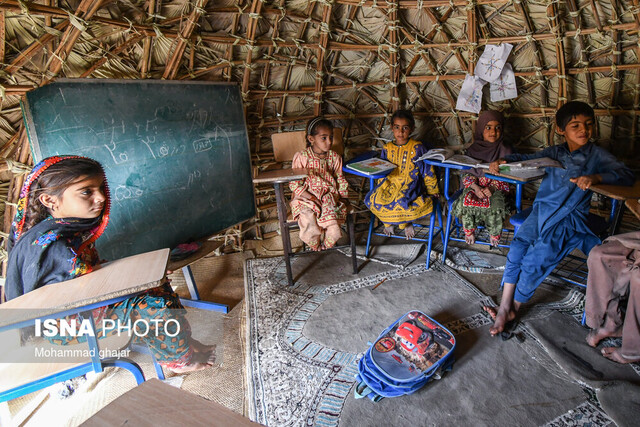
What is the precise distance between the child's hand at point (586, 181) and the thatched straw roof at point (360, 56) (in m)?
1.62

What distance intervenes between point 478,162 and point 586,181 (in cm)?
86

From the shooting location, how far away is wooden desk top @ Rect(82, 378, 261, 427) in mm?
1000

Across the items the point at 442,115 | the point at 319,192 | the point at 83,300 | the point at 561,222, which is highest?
the point at 442,115

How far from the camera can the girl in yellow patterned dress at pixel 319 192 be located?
10.6 ft

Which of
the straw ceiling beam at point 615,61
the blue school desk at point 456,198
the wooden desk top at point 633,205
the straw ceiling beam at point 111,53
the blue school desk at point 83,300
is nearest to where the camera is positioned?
the blue school desk at point 83,300

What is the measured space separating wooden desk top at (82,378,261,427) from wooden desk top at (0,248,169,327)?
2.06 feet

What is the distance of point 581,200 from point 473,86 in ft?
5.63

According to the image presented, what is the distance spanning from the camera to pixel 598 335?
7.72 ft

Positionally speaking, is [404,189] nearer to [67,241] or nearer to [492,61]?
[492,61]

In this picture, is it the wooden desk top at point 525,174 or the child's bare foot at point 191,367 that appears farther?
the wooden desk top at point 525,174

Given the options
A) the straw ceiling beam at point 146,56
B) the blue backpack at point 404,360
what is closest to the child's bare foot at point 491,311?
the blue backpack at point 404,360

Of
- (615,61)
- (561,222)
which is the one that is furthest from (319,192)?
(615,61)

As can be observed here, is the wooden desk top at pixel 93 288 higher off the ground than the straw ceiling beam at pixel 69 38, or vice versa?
the straw ceiling beam at pixel 69 38

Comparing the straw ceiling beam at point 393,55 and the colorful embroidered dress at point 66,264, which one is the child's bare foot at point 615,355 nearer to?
the colorful embroidered dress at point 66,264
